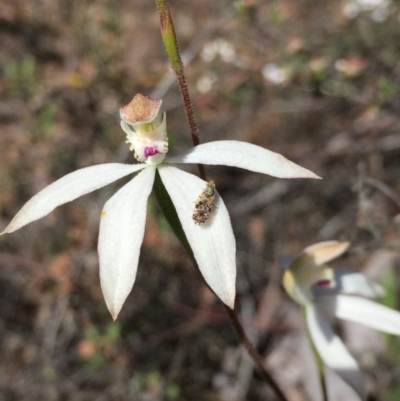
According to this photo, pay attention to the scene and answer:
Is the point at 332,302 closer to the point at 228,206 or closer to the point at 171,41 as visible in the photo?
the point at 171,41

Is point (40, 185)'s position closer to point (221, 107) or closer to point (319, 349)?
point (221, 107)

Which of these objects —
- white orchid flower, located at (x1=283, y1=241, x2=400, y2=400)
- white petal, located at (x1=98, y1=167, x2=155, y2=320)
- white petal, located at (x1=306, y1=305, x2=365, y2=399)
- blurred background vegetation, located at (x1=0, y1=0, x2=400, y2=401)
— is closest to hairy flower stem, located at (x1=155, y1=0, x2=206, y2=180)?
white petal, located at (x1=98, y1=167, x2=155, y2=320)

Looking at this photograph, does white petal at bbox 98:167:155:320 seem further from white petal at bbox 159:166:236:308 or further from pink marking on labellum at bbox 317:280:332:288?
pink marking on labellum at bbox 317:280:332:288

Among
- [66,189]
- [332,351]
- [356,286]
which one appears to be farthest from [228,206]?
[66,189]

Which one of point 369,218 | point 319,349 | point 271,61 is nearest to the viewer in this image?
point 319,349

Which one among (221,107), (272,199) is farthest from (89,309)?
(221,107)

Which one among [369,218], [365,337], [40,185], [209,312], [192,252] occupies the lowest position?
[365,337]
